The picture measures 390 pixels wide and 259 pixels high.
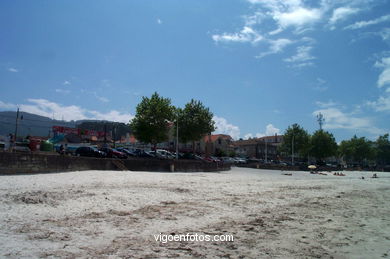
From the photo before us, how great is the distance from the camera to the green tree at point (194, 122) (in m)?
53.9

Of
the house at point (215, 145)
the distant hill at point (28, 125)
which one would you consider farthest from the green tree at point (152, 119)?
the house at point (215, 145)

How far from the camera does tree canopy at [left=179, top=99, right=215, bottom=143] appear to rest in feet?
177

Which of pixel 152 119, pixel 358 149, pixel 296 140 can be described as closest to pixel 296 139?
pixel 296 140

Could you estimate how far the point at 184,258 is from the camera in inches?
267

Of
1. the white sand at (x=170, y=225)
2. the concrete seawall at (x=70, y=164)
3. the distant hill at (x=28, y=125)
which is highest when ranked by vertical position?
the distant hill at (x=28, y=125)

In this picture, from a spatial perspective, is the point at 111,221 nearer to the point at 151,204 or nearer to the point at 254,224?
the point at 151,204

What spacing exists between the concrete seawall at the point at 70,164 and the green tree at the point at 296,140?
5312 cm

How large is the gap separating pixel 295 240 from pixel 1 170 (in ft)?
65.3

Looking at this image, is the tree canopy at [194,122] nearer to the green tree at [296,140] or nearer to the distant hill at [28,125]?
the distant hill at [28,125]

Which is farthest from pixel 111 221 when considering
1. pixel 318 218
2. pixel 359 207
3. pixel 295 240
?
pixel 359 207

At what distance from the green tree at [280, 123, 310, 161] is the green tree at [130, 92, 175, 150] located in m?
51.2

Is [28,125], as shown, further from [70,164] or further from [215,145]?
[215,145]

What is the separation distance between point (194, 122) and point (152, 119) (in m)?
10.7

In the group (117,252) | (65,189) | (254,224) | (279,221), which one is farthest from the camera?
(65,189)
